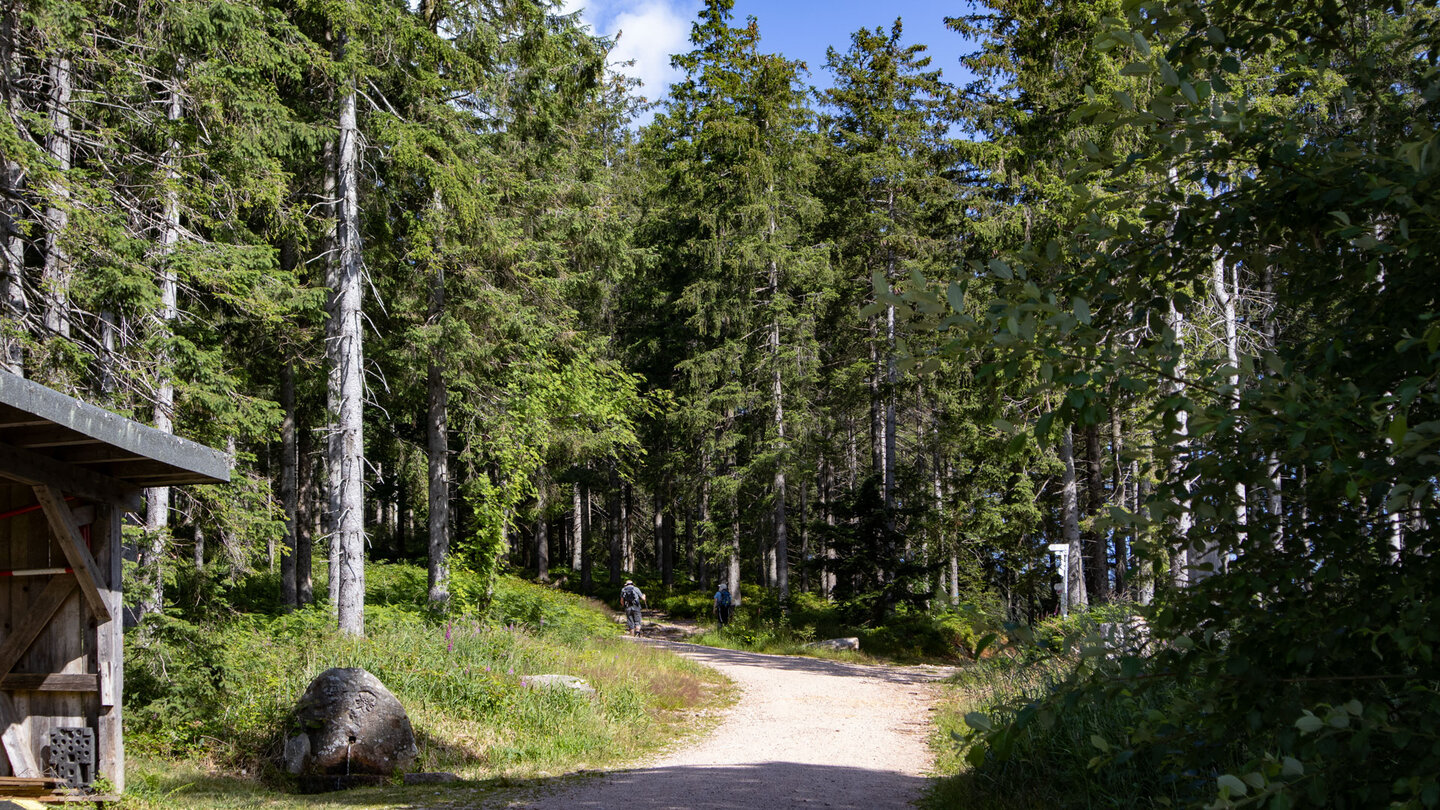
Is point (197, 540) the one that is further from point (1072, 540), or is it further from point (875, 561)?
point (875, 561)

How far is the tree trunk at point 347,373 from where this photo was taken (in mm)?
13727

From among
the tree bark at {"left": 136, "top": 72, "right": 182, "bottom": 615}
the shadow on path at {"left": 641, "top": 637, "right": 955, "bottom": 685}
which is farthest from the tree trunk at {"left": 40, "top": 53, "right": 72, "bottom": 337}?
the shadow on path at {"left": 641, "top": 637, "right": 955, "bottom": 685}

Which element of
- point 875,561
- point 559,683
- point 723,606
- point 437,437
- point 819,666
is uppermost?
point 437,437

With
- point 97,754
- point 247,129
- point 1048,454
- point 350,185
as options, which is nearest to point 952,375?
point 1048,454

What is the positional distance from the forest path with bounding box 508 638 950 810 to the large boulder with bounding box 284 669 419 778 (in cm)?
177

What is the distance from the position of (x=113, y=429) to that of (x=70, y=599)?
1960 millimetres

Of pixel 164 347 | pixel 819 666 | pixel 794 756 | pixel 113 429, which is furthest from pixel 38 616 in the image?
pixel 819 666

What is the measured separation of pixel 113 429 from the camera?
5.81 m

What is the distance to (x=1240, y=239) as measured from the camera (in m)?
3.02

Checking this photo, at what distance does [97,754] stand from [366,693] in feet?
7.83

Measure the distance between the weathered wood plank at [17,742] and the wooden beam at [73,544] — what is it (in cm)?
95

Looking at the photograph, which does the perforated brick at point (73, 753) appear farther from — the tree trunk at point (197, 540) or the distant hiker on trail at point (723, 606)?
the distant hiker on trail at point (723, 606)

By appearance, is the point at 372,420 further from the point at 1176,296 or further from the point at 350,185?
the point at 1176,296

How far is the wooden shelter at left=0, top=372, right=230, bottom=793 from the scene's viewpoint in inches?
256
